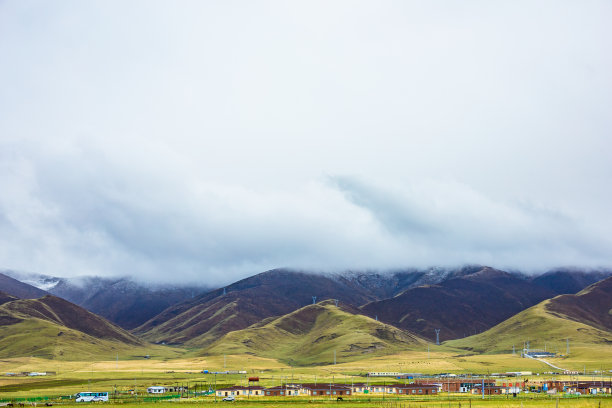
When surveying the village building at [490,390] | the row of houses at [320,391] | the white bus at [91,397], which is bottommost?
the village building at [490,390]

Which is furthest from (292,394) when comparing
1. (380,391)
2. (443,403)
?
(443,403)

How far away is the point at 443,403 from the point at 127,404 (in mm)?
68730

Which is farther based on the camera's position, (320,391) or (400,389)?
(400,389)

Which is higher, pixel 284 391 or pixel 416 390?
pixel 284 391

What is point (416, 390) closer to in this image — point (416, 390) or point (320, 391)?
point (416, 390)

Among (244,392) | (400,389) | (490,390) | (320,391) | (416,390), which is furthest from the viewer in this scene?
(490,390)

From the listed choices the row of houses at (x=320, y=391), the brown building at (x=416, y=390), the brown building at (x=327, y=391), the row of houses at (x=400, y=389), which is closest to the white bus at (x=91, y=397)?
the row of houses at (x=400, y=389)

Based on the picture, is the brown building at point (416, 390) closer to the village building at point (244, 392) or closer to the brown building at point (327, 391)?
the brown building at point (327, 391)

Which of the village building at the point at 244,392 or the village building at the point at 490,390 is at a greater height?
the village building at the point at 244,392

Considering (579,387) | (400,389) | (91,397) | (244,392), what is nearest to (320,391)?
(244,392)

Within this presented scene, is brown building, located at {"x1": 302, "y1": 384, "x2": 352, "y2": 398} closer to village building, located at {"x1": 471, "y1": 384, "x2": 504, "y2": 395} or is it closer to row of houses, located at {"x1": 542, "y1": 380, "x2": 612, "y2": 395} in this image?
village building, located at {"x1": 471, "y1": 384, "x2": 504, "y2": 395}

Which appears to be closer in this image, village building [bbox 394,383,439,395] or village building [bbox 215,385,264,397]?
village building [bbox 215,385,264,397]

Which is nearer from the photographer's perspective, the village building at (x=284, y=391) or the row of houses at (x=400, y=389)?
the village building at (x=284, y=391)

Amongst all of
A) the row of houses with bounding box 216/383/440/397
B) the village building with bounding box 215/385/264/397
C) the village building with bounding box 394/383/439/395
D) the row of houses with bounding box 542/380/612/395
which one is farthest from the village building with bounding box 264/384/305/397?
the row of houses with bounding box 542/380/612/395
